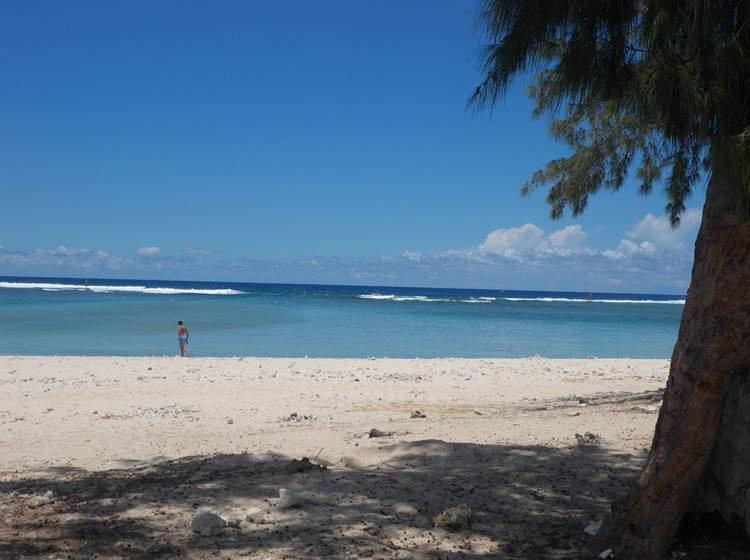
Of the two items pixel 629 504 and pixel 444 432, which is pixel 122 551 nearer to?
pixel 629 504

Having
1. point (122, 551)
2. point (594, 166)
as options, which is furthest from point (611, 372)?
point (122, 551)

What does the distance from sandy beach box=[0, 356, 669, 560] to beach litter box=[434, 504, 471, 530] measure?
0.07 meters

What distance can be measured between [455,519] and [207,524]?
5.16 feet

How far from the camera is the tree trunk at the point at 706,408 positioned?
11.4ft

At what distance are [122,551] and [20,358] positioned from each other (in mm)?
15952

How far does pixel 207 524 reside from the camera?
13.6 ft

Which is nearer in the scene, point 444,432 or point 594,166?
point 444,432

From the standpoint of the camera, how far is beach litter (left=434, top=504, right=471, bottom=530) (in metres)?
4.20

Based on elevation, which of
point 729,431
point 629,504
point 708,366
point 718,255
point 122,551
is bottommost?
point 122,551

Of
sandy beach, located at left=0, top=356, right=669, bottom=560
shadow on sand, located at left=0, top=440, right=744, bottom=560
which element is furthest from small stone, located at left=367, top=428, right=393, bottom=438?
shadow on sand, located at left=0, top=440, right=744, bottom=560

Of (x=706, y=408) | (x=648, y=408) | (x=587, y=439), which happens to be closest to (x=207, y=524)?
(x=706, y=408)

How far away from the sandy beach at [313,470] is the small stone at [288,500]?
0.16ft

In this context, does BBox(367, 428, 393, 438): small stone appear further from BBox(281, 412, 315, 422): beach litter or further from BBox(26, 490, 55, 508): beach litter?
BBox(26, 490, 55, 508): beach litter

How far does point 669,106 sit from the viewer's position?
3.45m
